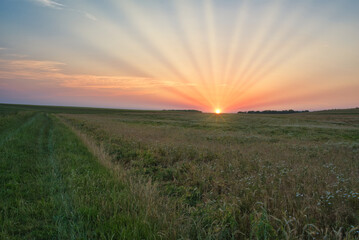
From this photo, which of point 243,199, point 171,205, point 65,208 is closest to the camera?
point 65,208

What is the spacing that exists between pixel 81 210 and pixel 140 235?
5.27ft

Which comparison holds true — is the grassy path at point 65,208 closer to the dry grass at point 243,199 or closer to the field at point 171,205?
the field at point 171,205

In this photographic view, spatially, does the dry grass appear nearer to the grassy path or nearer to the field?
the field

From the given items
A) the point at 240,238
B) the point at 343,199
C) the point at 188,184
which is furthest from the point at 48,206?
the point at 343,199

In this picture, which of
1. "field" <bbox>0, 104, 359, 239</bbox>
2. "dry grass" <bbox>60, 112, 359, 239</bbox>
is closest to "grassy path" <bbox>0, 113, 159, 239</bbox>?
"field" <bbox>0, 104, 359, 239</bbox>

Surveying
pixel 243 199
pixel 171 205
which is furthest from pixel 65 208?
pixel 243 199

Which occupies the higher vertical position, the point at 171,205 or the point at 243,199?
the point at 243,199

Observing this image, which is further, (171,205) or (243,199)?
(243,199)

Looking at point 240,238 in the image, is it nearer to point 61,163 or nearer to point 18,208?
point 18,208

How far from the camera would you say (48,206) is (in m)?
4.44

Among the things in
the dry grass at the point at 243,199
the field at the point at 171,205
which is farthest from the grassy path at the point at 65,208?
the dry grass at the point at 243,199

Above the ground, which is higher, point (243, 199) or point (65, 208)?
point (243, 199)

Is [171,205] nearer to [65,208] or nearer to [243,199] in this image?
[243,199]

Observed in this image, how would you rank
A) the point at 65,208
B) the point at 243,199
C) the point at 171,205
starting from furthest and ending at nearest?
1. the point at 243,199
2. the point at 171,205
3. the point at 65,208
